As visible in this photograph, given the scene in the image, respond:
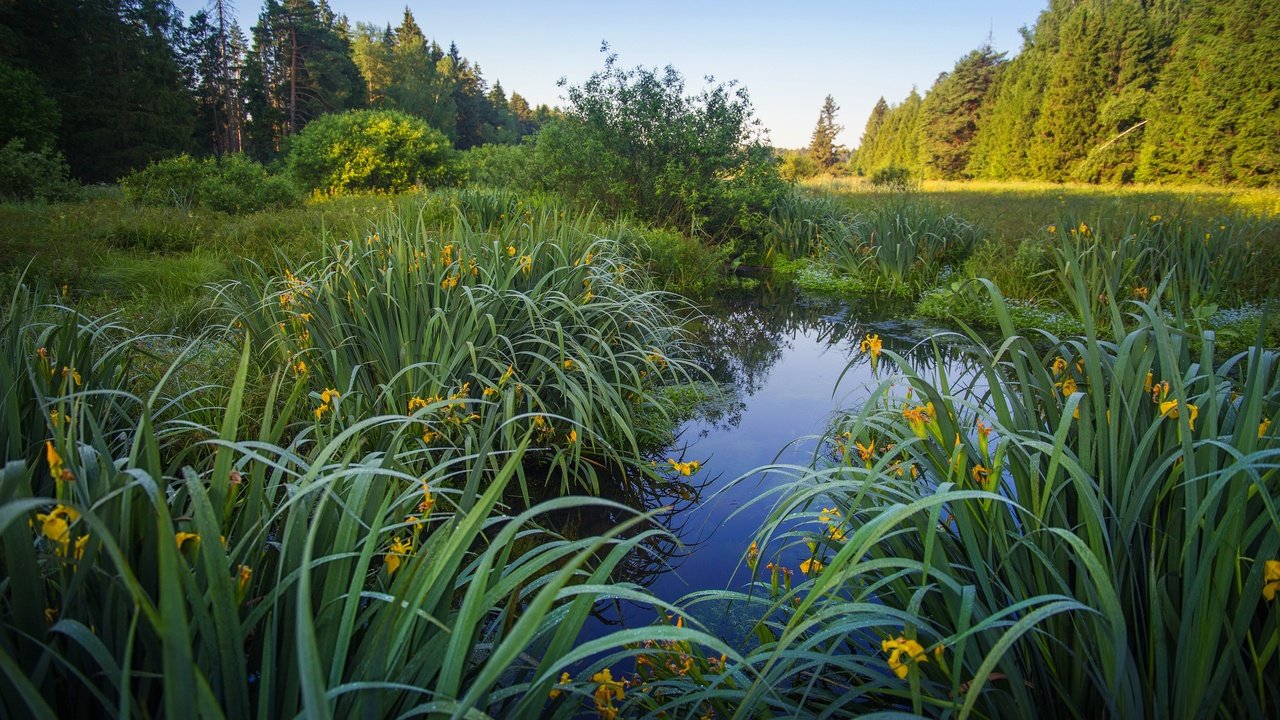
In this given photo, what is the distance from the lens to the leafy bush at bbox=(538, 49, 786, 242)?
9078 mm

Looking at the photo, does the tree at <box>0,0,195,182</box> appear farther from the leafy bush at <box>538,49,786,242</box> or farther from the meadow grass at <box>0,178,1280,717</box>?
the meadow grass at <box>0,178,1280,717</box>

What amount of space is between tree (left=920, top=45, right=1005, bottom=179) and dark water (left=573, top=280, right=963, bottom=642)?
31832 mm

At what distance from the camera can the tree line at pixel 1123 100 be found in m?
15.5

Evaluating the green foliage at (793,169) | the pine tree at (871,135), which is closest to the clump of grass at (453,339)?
the green foliage at (793,169)

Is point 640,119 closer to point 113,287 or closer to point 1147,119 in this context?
point 113,287

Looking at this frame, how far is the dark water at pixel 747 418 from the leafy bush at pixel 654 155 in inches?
83.7

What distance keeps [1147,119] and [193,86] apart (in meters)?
39.6

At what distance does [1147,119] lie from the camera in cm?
2000

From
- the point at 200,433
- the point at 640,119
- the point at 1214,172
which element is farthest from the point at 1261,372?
the point at 1214,172

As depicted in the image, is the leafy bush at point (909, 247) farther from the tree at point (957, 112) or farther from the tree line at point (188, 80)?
the tree at point (957, 112)

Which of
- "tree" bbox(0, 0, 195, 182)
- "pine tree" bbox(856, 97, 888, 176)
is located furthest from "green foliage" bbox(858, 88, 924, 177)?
"tree" bbox(0, 0, 195, 182)

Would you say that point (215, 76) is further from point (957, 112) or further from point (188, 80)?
point (957, 112)

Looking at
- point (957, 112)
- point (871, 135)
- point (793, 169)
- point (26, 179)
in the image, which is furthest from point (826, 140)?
point (26, 179)

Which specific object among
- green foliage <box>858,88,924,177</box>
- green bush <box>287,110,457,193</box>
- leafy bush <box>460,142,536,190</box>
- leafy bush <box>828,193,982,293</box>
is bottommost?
leafy bush <box>828,193,982,293</box>
